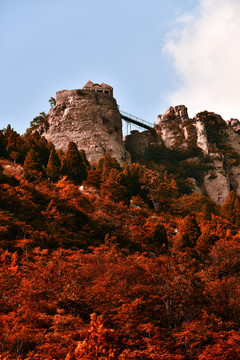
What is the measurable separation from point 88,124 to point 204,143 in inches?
1039

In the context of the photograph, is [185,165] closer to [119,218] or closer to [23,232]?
[119,218]

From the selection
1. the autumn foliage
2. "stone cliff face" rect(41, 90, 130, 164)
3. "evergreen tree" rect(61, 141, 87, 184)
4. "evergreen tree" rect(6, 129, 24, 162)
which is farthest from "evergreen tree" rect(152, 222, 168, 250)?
"stone cliff face" rect(41, 90, 130, 164)

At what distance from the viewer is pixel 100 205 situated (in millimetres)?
33625

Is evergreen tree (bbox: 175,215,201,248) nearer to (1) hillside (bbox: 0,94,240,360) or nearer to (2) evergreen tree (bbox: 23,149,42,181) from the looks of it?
(1) hillside (bbox: 0,94,240,360)

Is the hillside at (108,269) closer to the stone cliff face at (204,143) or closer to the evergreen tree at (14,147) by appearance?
the evergreen tree at (14,147)

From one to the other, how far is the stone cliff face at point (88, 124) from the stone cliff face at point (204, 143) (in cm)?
847

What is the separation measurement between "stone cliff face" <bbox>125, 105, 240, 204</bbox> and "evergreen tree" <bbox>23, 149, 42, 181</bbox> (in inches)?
1332

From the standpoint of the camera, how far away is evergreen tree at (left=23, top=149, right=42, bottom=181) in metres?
38.5

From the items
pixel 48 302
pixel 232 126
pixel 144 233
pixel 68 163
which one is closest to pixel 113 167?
pixel 68 163

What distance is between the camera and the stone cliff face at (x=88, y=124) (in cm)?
6512

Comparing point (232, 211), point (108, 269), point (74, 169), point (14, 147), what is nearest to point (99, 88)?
point (14, 147)

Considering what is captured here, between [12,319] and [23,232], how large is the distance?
36.7 feet

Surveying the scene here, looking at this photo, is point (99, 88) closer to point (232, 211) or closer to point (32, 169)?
point (32, 169)

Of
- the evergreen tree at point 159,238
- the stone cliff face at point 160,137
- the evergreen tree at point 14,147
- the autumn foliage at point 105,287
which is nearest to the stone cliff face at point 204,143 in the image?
the stone cliff face at point 160,137
